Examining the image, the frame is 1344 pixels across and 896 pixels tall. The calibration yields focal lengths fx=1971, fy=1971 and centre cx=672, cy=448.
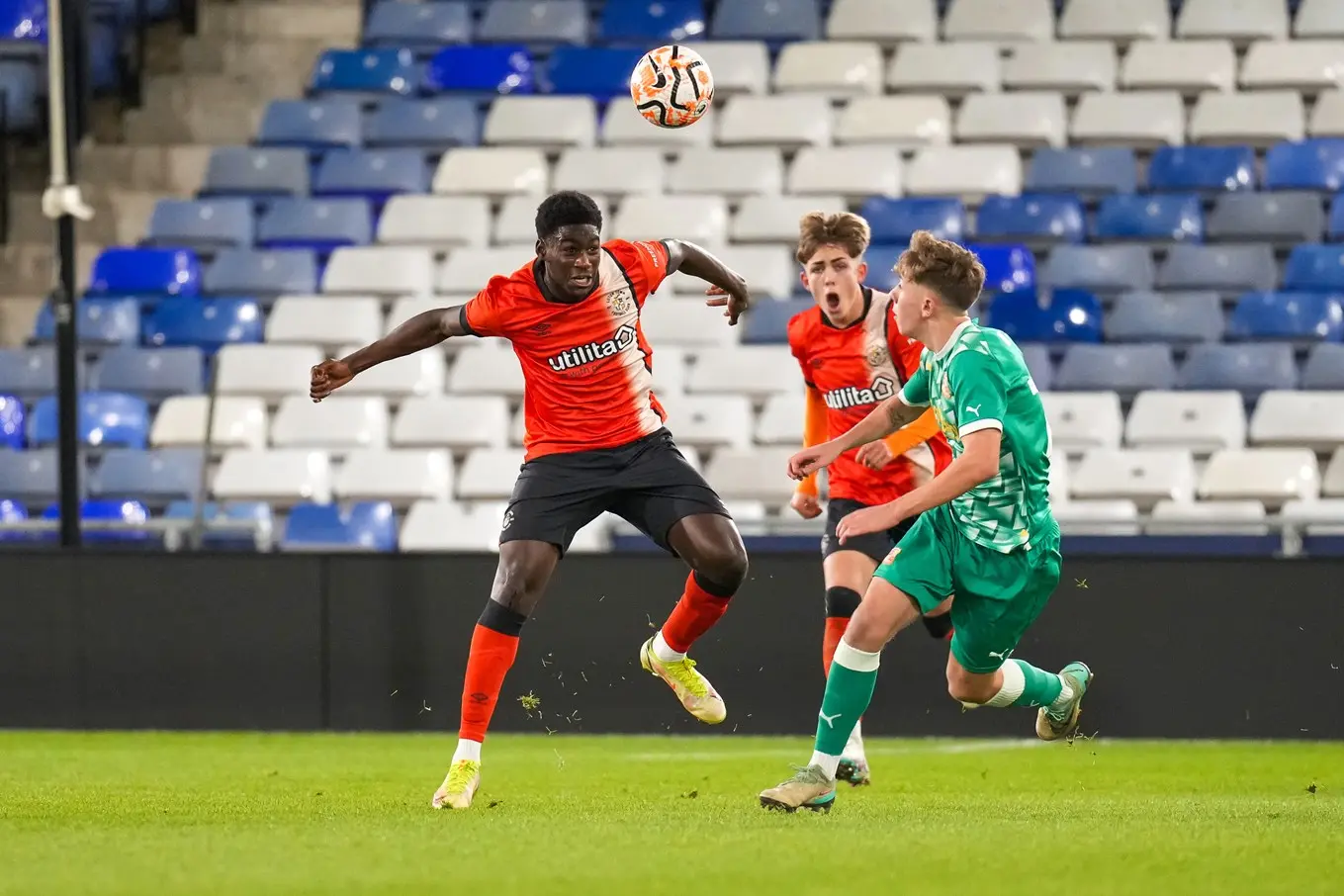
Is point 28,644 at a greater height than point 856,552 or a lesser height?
lesser

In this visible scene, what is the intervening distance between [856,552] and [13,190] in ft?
35.1

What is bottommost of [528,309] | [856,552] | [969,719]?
[969,719]

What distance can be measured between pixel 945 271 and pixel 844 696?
1372mm

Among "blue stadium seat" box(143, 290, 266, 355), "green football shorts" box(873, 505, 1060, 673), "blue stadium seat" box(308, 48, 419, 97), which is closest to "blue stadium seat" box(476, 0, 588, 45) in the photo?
"blue stadium seat" box(308, 48, 419, 97)

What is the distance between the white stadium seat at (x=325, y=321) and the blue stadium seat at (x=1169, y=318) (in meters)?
5.17

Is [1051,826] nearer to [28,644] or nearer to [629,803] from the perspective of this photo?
[629,803]

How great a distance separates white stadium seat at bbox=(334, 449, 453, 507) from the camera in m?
12.9

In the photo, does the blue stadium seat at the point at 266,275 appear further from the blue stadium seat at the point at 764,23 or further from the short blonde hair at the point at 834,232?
the short blonde hair at the point at 834,232

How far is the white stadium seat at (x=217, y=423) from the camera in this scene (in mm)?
13461

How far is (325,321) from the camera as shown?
1408 centimetres

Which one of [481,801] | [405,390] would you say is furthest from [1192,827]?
[405,390]

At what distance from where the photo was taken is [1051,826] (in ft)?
19.0

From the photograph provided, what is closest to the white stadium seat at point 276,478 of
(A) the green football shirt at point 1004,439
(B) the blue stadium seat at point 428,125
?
(B) the blue stadium seat at point 428,125

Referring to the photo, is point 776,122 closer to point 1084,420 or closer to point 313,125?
point 313,125
